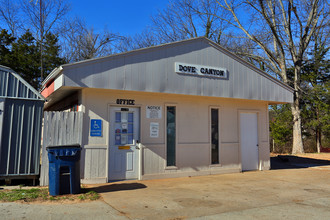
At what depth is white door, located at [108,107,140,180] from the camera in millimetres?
8680

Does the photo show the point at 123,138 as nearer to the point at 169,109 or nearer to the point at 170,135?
the point at 170,135

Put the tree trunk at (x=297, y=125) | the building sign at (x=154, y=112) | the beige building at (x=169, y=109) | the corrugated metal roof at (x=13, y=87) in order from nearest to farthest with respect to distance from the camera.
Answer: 1. the corrugated metal roof at (x=13, y=87)
2. the beige building at (x=169, y=109)
3. the building sign at (x=154, y=112)
4. the tree trunk at (x=297, y=125)

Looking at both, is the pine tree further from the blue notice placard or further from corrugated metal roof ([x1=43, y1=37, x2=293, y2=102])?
the blue notice placard

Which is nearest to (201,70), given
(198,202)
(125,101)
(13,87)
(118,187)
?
(125,101)

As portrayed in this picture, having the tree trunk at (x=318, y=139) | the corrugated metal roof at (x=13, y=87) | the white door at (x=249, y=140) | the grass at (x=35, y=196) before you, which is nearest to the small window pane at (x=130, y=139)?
the grass at (x=35, y=196)

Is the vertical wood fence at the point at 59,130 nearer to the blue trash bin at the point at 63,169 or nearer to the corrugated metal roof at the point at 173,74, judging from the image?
the corrugated metal roof at the point at 173,74

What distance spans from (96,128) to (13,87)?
8.19ft

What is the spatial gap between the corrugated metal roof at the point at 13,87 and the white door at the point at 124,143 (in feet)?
7.71

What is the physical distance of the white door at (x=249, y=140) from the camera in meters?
11.2

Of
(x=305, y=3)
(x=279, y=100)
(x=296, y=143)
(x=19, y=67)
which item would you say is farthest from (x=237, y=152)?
(x=19, y=67)

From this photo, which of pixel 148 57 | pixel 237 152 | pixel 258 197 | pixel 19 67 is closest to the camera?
pixel 258 197

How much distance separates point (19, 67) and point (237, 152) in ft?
60.2

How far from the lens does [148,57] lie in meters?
8.80

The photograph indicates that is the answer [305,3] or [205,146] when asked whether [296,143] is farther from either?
[205,146]
